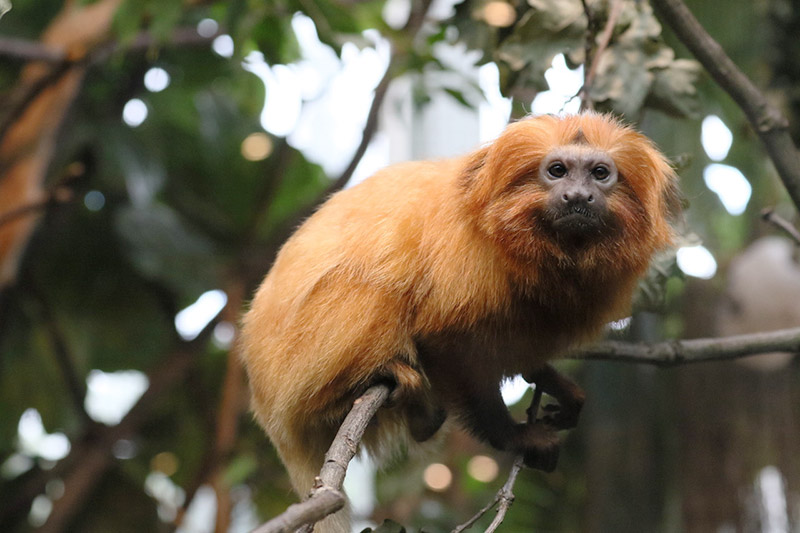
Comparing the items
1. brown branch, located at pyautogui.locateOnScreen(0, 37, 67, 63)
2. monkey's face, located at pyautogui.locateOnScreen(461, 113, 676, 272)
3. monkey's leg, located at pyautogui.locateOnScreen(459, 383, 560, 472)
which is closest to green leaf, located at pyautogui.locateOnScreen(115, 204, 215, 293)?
brown branch, located at pyautogui.locateOnScreen(0, 37, 67, 63)

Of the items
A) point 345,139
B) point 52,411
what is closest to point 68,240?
point 52,411

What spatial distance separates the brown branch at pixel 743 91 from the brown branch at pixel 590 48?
0.61 feet

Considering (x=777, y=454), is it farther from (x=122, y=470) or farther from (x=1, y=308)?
(x=1, y=308)

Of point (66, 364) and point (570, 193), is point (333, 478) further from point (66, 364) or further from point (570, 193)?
point (66, 364)

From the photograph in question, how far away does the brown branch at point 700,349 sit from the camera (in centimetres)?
213

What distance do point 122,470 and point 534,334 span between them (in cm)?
352

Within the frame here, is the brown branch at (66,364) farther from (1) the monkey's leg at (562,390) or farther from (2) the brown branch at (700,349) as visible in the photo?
(2) the brown branch at (700,349)

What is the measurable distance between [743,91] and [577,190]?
67cm

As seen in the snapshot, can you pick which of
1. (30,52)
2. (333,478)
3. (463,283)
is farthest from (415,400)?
(30,52)

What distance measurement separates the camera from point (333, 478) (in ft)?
4.41

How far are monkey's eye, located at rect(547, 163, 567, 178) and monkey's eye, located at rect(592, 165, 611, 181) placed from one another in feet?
0.22

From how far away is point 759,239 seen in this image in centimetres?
497

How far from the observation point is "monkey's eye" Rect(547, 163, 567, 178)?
1.88 m

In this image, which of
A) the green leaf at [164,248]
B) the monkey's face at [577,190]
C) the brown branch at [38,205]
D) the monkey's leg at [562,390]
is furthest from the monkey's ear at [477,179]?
the green leaf at [164,248]
